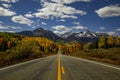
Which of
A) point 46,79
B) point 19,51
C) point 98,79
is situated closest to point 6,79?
point 46,79

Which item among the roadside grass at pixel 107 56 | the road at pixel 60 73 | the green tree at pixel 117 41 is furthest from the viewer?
the green tree at pixel 117 41

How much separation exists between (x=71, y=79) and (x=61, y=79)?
52 cm

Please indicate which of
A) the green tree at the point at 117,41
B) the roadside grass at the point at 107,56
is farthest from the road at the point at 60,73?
the green tree at the point at 117,41

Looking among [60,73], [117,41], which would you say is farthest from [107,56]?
[117,41]

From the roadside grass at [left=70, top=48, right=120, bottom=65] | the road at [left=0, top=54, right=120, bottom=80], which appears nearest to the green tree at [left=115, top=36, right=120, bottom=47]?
the roadside grass at [left=70, top=48, right=120, bottom=65]

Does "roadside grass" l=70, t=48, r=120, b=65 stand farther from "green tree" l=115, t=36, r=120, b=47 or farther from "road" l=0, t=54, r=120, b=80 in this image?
"green tree" l=115, t=36, r=120, b=47

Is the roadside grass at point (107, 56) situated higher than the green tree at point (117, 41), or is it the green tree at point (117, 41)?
the green tree at point (117, 41)

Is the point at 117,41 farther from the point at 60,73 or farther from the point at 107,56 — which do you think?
the point at 60,73

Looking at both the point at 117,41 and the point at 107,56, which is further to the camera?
the point at 117,41

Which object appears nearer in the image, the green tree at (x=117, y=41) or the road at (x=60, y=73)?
the road at (x=60, y=73)

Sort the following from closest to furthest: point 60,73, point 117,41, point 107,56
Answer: point 60,73 < point 107,56 < point 117,41

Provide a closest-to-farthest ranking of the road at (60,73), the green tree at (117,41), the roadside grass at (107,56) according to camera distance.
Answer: the road at (60,73)
the roadside grass at (107,56)
the green tree at (117,41)

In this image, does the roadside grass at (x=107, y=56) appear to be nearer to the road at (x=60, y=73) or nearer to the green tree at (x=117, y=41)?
the road at (x=60, y=73)

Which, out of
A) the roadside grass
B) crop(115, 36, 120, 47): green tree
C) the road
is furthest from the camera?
crop(115, 36, 120, 47): green tree
